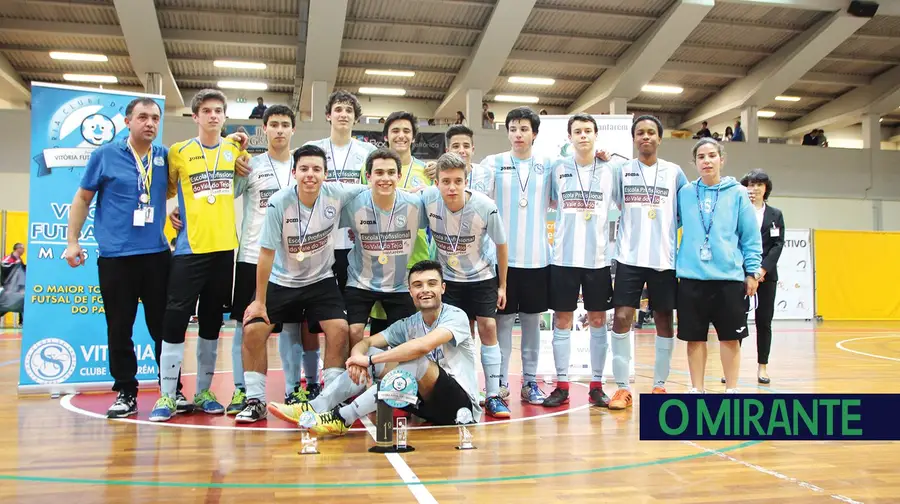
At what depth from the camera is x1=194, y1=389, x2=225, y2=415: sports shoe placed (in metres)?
4.80

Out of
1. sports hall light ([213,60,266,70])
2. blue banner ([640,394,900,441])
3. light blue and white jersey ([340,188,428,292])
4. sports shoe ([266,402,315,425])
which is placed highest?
sports hall light ([213,60,266,70])

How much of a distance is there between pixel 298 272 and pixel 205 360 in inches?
42.2

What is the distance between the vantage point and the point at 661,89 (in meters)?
21.9

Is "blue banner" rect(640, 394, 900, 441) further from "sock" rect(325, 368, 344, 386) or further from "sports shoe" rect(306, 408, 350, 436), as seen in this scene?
"sock" rect(325, 368, 344, 386)

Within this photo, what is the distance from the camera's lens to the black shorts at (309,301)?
455 centimetres

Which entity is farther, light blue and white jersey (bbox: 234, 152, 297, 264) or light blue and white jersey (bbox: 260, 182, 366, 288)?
light blue and white jersey (bbox: 234, 152, 297, 264)

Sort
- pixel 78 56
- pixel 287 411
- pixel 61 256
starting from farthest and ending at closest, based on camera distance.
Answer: pixel 78 56 → pixel 61 256 → pixel 287 411

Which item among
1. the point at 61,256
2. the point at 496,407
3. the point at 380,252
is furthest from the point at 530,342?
the point at 61,256

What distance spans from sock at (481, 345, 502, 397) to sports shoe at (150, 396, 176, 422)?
2.15 meters

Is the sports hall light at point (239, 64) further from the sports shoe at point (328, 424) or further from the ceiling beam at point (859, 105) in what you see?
the ceiling beam at point (859, 105)

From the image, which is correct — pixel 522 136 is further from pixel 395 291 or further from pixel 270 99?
pixel 270 99

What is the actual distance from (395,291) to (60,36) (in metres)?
16.9

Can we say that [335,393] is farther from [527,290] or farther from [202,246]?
[527,290]

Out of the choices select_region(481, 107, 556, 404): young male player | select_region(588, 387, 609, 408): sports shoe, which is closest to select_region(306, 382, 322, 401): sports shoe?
select_region(481, 107, 556, 404): young male player
